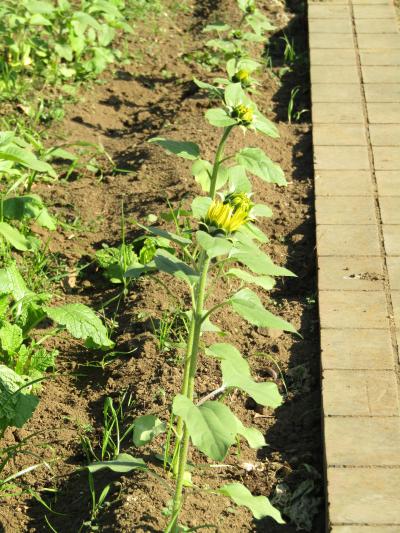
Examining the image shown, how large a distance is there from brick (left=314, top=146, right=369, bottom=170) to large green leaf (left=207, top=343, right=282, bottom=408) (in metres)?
2.60

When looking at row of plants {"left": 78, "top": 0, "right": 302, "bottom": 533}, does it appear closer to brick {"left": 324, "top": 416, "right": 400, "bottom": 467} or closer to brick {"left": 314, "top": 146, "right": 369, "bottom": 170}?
brick {"left": 324, "top": 416, "right": 400, "bottom": 467}

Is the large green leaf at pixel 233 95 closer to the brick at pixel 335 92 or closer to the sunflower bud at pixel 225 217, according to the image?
the sunflower bud at pixel 225 217

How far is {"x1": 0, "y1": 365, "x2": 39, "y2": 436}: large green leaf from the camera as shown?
353 cm

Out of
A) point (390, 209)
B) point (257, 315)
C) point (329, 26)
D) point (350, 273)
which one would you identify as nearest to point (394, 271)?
point (350, 273)

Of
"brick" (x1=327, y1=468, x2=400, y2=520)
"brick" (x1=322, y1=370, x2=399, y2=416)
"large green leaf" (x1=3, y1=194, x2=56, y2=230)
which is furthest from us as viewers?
"large green leaf" (x1=3, y1=194, x2=56, y2=230)

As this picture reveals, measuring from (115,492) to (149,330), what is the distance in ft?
3.40

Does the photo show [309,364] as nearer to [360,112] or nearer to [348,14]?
[360,112]

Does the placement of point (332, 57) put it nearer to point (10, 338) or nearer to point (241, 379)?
point (10, 338)

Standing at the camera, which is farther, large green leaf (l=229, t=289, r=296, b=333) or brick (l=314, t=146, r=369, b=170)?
brick (l=314, t=146, r=369, b=170)

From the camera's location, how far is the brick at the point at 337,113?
20.1ft

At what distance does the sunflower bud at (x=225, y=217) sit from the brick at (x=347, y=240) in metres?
1.92

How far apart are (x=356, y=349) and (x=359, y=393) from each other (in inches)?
11.8

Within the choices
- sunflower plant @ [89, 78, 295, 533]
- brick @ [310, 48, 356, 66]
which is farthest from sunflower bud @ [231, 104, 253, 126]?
brick @ [310, 48, 356, 66]

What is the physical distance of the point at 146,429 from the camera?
348cm
